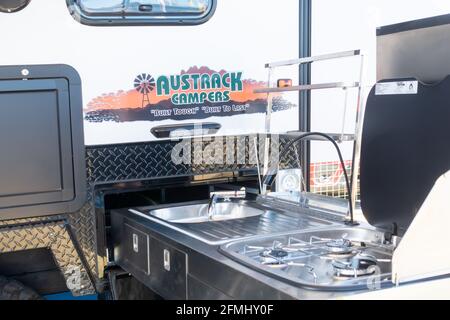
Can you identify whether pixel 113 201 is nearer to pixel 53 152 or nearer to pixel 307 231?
pixel 53 152

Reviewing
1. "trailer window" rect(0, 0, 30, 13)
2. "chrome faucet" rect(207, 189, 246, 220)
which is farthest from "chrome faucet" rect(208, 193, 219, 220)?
"trailer window" rect(0, 0, 30, 13)

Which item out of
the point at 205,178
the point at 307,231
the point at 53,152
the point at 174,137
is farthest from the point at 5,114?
the point at 307,231

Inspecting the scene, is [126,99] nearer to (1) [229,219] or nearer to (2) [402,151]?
(1) [229,219]

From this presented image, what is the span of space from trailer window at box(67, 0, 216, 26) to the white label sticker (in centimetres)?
109

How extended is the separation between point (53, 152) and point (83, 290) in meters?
0.66

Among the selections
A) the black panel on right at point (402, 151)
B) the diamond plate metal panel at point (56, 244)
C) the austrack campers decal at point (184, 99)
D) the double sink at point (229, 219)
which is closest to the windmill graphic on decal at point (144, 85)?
the austrack campers decal at point (184, 99)

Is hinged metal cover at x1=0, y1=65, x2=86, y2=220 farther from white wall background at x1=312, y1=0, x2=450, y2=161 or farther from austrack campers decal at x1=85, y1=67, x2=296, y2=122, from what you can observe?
white wall background at x1=312, y1=0, x2=450, y2=161

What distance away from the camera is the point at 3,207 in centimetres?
266

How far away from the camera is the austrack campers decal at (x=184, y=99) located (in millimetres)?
2842

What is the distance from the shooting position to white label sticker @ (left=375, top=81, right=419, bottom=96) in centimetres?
210

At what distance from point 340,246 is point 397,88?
1.91 feet

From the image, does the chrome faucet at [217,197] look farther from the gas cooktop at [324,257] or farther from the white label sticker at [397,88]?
the white label sticker at [397,88]

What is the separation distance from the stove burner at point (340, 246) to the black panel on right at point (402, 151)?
0.13 metres

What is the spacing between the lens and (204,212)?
10.1ft
